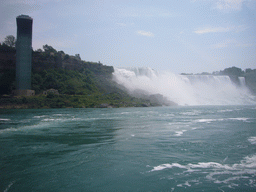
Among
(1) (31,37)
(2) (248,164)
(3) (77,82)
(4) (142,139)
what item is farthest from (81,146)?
(3) (77,82)

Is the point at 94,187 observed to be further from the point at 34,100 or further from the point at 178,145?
the point at 34,100

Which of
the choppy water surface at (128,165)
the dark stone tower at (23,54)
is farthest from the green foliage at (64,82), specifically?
the choppy water surface at (128,165)

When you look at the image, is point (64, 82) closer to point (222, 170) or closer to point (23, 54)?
point (23, 54)

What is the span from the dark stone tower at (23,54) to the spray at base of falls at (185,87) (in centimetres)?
3696

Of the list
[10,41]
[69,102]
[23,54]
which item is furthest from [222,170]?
[10,41]

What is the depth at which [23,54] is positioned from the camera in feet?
215

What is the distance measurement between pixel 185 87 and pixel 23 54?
60444mm

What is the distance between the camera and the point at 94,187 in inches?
261

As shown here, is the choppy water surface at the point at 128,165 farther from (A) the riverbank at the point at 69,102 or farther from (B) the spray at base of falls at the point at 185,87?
(B) the spray at base of falls at the point at 185,87

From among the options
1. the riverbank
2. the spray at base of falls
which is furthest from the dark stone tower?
the spray at base of falls

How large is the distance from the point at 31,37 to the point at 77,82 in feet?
74.4

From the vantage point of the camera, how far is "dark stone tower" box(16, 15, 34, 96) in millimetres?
63400

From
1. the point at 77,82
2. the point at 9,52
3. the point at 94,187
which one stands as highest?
the point at 9,52

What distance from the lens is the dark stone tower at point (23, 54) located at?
63.4 meters
